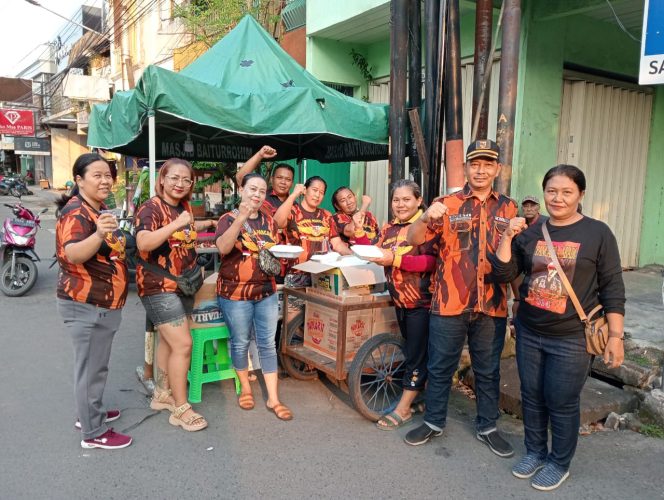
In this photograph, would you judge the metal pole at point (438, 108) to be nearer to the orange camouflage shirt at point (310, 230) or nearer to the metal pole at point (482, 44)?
the metal pole at point (482, 44)

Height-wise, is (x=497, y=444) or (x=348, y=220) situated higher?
(x=348, y=220)

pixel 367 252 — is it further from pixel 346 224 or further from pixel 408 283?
pixel 346 224

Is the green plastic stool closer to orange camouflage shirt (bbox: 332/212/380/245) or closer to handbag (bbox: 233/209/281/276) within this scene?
handbag (bbox: 233/209/281/276)

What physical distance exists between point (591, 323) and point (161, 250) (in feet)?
8.51

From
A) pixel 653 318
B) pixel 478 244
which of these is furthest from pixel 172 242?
pixel 653 318

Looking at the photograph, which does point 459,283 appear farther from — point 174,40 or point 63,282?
point 174,40

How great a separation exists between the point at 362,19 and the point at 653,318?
17.9 ft

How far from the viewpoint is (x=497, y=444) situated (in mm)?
3281

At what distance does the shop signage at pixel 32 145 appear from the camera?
34.2 metres

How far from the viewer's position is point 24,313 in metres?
6.52

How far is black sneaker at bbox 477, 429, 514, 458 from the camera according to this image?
10.6 feet

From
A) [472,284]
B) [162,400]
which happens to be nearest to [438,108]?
[472,284]

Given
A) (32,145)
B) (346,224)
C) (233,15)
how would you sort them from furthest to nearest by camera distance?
1. (32,145)
2. (233,15)
3. (346,224)

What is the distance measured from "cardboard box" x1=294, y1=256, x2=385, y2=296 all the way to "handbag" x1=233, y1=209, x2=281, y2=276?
33 centimetres
